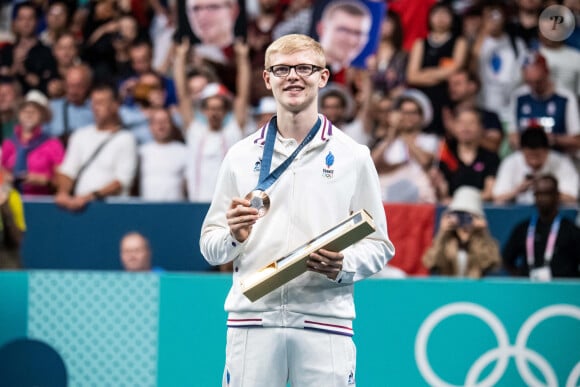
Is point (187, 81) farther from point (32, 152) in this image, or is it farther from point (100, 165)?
point (32, 152)

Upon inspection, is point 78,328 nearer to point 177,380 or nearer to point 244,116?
point 177,380

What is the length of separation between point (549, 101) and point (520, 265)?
2.04 meters

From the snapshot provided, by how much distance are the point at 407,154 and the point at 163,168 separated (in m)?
2.20

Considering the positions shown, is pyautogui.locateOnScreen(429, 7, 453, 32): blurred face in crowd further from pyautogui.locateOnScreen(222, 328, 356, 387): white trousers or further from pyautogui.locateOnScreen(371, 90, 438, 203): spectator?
pyautogui.locateOnScreen(222, 328, 356, 387): white trousers

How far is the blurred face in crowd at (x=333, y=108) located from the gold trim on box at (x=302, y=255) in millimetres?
5934

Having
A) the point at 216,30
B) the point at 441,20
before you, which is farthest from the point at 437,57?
the point at 216,30

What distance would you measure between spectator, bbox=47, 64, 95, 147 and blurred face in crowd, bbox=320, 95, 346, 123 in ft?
7.70

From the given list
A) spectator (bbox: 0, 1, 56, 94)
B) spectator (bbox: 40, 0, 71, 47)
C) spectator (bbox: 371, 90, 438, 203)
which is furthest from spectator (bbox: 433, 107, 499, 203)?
spectator (bbox: 40, 0, 71, 47)

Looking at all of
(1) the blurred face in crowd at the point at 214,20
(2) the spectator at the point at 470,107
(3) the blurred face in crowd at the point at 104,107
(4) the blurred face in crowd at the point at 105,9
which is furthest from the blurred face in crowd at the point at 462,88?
(4) the blurred face in crowd at the point at 105,9

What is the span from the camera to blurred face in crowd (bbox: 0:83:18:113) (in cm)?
1192

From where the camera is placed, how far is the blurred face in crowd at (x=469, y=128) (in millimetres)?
10633

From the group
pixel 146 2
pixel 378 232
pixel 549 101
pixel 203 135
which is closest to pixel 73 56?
pixel 146 2

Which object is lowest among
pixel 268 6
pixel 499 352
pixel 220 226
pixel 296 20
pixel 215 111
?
pixel 499 352

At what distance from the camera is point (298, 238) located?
16.4ft
